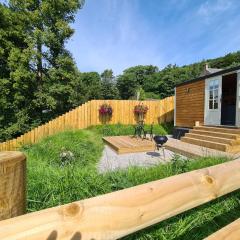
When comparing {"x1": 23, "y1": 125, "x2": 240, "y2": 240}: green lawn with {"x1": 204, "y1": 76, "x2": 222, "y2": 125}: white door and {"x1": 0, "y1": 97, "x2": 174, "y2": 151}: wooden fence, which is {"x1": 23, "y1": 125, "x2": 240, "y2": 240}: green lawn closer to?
{"x1": 204, "y1": 76, "x2": 222, "y2": 125}: white door

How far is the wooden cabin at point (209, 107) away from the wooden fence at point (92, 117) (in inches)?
104

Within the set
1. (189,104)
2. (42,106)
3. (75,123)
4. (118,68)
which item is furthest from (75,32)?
(118,68)

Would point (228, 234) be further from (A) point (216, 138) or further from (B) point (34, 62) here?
(B) point (34, 62)

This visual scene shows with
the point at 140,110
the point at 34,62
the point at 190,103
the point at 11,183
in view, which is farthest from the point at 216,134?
the point at 34,62

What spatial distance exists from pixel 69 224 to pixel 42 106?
50.6 ft

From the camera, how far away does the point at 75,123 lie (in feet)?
45.9

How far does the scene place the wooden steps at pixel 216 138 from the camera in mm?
8188

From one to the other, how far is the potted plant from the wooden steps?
4.61 m

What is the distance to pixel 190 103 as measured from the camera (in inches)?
489

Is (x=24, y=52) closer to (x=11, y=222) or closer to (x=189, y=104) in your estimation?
(x=189, y=104)

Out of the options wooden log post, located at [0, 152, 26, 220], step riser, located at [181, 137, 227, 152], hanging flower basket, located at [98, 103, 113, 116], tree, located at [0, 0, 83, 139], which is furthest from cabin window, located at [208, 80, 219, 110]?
wooden log post, located at [0, 152, 26, 220]

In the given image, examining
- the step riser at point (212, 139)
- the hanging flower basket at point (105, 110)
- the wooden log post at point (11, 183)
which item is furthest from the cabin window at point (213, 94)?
the wooden log post at point (11, 183)

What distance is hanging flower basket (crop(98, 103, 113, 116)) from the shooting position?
1454 cm

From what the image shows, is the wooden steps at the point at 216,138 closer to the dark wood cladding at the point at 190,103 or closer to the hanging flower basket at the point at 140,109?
the dark wood cladding at the point at 190,103
